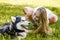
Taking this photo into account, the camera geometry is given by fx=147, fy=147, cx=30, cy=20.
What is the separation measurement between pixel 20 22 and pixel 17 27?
0.16 feet

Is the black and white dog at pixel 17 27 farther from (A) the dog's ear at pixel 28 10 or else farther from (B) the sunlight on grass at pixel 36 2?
(B) the sunlight on grass at pixel 36 2

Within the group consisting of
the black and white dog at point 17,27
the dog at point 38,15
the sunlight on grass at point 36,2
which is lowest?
the black and white dog at point 17,27

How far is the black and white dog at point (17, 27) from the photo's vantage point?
118cm

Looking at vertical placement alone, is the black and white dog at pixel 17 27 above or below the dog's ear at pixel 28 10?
below

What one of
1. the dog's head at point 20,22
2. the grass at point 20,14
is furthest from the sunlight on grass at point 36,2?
the dog's head at point 20,22

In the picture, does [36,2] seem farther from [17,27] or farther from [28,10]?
[17,27]

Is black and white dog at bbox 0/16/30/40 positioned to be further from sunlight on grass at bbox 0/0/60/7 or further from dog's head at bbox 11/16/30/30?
sunlight on grass at bbox 0/0/60/7

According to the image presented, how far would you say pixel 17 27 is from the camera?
1196 millimetres

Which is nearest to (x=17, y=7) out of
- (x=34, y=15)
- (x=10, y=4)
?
(x=10, y=4)

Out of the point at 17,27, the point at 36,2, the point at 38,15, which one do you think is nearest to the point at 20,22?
the point at 17,27

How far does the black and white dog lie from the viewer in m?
1.18

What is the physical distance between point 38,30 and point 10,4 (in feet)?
1.16

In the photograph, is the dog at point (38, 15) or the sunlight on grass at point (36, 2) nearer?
the dog at point (38, 15)

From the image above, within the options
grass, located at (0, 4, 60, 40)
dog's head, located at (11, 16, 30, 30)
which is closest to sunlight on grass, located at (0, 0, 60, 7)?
grass, located at (0, 4, 60, 40)
